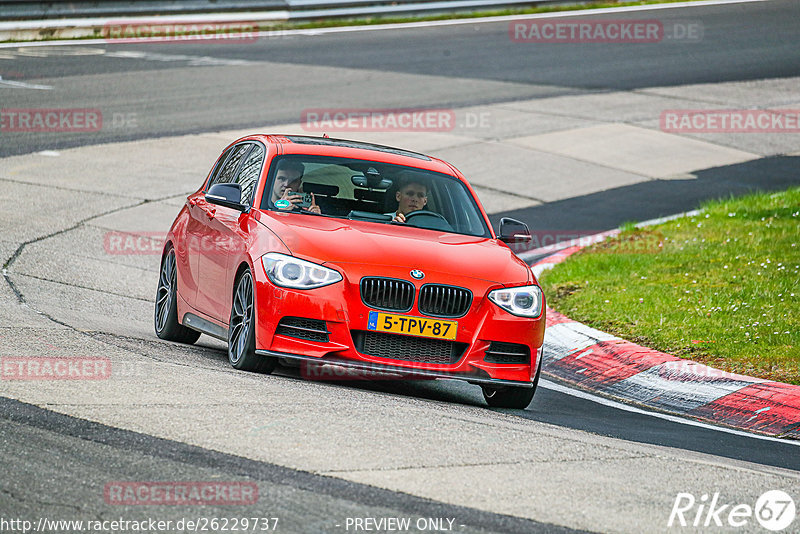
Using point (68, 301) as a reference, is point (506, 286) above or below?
above

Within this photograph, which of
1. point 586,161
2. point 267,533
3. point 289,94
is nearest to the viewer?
point 267,533

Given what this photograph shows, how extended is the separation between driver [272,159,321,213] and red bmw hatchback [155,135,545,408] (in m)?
0.01

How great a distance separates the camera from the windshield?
8.97 metres

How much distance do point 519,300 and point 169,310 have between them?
10.3 ft

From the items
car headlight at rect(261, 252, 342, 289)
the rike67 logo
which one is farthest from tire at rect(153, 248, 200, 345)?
the rike67 logo

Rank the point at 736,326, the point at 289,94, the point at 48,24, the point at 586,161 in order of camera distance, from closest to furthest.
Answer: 1. the point at 736,326
2. the point at 586,161
3. the point at 289,94
4. the point at 48,24

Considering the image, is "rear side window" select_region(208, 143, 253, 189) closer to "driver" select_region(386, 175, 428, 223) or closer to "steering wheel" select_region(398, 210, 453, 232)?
"driver" select_region(386, 175, 428, 223)

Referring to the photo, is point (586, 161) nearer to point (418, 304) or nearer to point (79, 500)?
point (418, 304)

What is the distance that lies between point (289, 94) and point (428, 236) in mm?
15288

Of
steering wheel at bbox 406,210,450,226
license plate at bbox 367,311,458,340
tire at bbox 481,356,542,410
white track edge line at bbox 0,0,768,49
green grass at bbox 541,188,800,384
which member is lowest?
green grass at bbox 541,188,800,384

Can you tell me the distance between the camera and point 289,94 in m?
23.5

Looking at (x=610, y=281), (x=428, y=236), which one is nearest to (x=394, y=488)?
(x=428, y=236)

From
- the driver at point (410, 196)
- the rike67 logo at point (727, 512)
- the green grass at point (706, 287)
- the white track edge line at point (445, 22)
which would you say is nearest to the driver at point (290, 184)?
the driver at point (410, 196)

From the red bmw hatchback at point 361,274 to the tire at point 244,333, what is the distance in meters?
0.01
